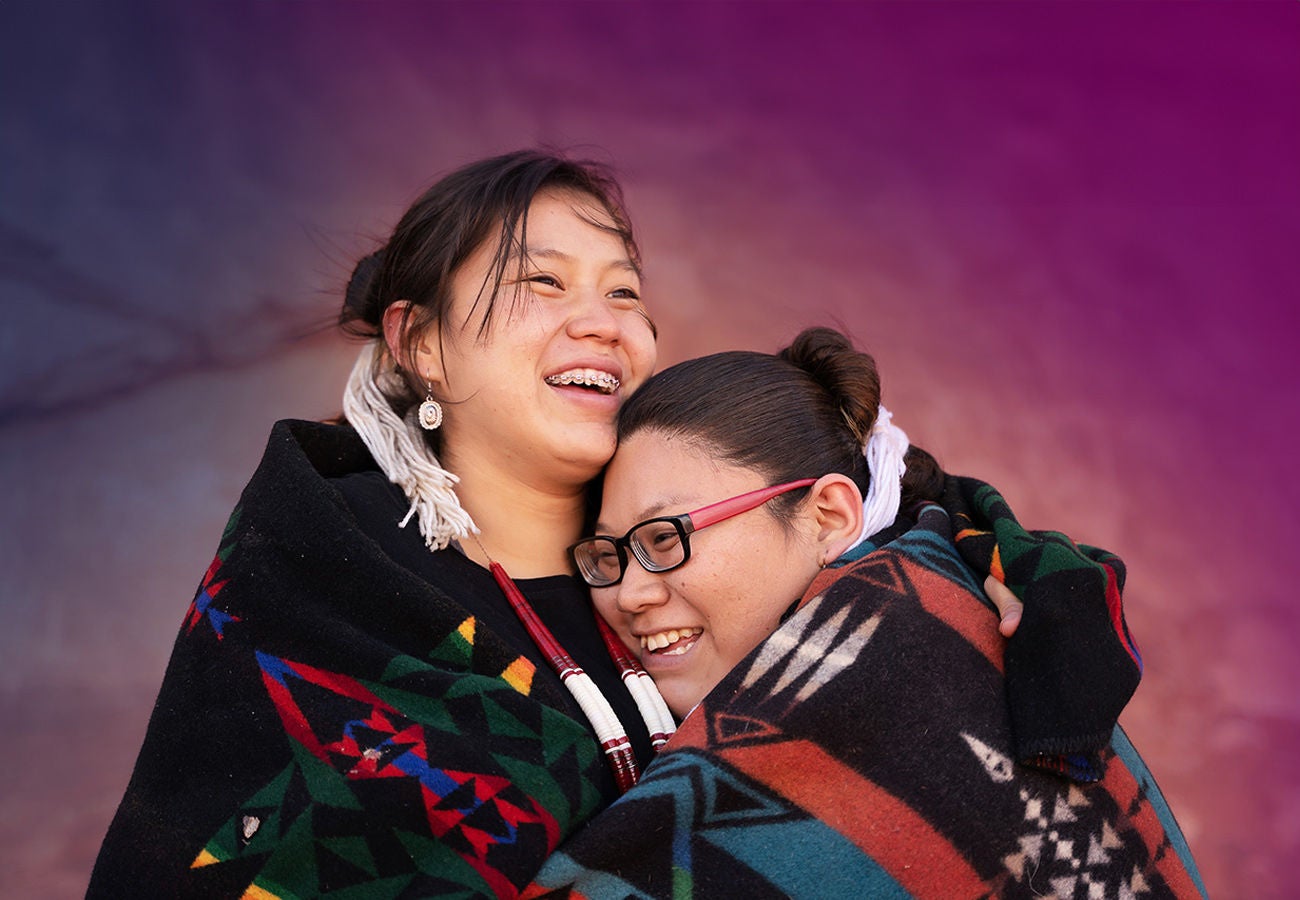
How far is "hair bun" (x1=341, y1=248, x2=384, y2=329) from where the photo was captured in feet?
9.24

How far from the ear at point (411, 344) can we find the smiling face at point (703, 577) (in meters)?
0.56

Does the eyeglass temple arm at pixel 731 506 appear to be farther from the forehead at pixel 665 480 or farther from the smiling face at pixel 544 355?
the smiling face at pixel 544 355

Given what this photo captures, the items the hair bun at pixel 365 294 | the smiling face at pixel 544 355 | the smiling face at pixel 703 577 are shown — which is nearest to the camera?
the smiling face at pixel 703 577

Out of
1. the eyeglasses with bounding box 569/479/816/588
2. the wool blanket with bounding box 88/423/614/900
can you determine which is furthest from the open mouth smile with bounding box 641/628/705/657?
the wool blanket with bounding box 88/423/614/900

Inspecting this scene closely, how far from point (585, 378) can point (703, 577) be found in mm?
537

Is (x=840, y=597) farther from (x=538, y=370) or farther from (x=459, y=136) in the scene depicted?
(x=459, y=136)

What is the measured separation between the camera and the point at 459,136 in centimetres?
398

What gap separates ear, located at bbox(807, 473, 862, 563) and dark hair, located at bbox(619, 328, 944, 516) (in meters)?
0.04

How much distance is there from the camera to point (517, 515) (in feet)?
8.62

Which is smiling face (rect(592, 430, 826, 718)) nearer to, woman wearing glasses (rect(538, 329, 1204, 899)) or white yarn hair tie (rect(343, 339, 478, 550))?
woman wearing glasses (rect(538, 329, 1204, 899))

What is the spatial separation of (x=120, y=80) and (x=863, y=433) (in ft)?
8.22

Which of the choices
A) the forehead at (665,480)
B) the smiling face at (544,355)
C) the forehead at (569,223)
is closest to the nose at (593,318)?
the smiling face at (544,355)

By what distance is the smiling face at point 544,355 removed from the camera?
2500mm

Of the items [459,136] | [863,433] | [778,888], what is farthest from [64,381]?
[778,888]
